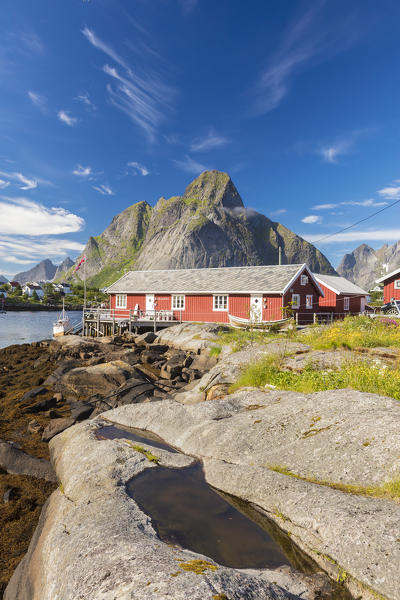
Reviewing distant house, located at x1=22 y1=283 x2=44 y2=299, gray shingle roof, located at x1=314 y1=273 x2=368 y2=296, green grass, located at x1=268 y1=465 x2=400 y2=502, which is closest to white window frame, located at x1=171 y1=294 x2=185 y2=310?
gray shingle roof, located at x1=314 y1=273 x2=368 y2=296

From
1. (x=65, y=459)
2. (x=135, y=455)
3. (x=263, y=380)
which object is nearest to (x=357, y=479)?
(x=135, y=455)

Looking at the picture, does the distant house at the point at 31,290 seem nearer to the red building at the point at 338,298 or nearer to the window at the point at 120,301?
the window at the point at 120,301

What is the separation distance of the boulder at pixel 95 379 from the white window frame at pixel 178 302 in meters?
16.9

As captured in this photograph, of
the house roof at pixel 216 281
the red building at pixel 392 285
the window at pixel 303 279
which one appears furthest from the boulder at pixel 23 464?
the red building at pixel 392 285

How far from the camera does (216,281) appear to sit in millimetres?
30875

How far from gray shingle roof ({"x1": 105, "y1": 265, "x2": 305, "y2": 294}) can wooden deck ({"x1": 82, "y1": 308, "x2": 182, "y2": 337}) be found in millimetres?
2305

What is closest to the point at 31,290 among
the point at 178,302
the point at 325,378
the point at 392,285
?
the point at 178,302

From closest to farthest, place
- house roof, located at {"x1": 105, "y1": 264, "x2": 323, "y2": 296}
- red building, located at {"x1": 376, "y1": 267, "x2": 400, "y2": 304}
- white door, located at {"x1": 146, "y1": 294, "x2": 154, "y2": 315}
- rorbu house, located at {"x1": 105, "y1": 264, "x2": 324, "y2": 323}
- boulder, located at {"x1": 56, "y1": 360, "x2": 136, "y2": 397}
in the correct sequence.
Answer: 1. boulder, located at {"x1": 56, "y1": 360, "x2": 136, "y2": 397}
2. rorbu house, located at {"x1": 105, "y1": 264, "x2": 324, "y2": 323}
3. house roof, located at {"x1": 105, "y1": 264, "x2": 323, "y2": 296}
4. red building, located at {"x1": 376, "y1": 267, "x2": 400, "y2": 304}
5. white door, located at {"x1": 146, "y1": 294, "x2": 154, "y2": 315}

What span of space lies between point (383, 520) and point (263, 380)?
5.56 m

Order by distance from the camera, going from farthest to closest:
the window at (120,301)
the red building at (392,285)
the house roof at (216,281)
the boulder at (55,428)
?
the window at (120,301), the red building at (392,285), the house roof at (216,281), the boulder at (55,428)

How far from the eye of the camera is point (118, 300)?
35938 mm

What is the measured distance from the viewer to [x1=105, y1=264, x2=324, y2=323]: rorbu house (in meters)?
26.8

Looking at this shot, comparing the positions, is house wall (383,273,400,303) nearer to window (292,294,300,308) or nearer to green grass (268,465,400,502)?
window (292,294,300,308)

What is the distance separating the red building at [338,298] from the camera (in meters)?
36.0
